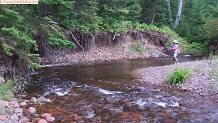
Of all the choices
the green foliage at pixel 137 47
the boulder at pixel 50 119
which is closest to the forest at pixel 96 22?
the green foliage at pixel 137 47

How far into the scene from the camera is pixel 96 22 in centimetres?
1151

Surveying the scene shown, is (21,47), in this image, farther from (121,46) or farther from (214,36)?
(214,36)

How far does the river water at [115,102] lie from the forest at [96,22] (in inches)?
51.5

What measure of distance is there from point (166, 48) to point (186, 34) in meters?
4.96

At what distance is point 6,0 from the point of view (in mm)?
7512

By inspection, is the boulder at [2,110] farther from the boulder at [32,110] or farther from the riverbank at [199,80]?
the riverbank at [199,80]

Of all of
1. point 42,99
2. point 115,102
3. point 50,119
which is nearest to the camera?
point 50,119

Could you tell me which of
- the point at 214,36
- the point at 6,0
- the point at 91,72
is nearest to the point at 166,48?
the point at 214,36

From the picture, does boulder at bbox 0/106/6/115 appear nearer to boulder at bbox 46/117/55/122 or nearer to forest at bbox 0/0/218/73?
boulder at bbox 46/117/55/122

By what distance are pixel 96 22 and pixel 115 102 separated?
4780 mm

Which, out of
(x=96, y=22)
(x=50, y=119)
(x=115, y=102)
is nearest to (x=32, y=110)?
(x=50, y=119)

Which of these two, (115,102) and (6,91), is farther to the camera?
(115,102)

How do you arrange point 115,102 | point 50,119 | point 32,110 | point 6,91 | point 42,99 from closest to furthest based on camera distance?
point 50,119 → point 32,110 → point 6,91 → point 42,99 → point 115,102

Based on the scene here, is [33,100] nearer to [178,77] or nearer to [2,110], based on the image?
[2,110]
